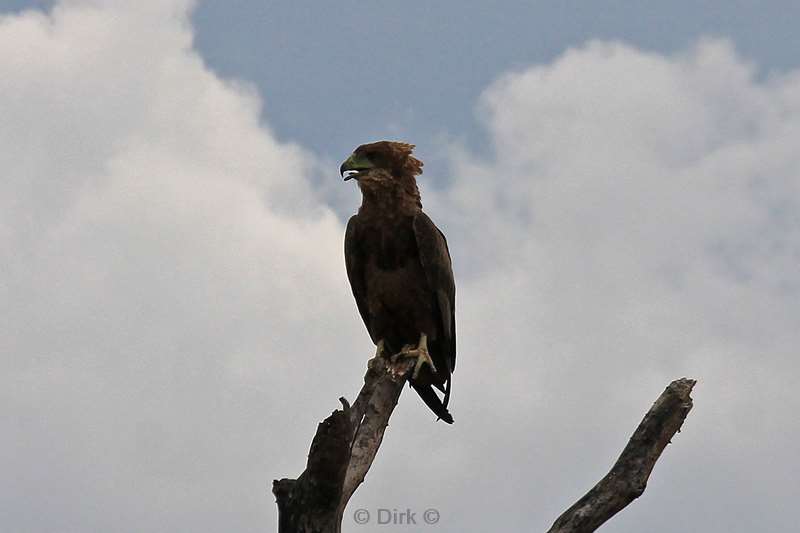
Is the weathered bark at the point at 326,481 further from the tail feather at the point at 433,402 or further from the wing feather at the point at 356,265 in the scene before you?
the wing feather at the point at 356,265

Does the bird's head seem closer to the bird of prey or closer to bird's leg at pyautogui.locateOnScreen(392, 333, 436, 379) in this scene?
the bird of prey

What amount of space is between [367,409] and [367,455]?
1.41 feet

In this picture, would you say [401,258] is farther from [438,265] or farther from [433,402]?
[433,402]

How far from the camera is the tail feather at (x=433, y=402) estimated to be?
10.6 metres

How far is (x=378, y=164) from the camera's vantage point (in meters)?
10.3

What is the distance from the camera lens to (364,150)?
10359mm

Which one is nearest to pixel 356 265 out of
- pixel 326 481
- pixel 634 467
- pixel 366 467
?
pixel 366 467

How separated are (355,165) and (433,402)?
8.44 feet

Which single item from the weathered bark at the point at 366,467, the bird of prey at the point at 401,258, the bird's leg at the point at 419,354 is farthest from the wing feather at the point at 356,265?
the weathered bark at the point at 366,467

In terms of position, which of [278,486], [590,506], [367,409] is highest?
[367,409]

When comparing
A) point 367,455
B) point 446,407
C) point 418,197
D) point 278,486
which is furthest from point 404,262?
point 278,486

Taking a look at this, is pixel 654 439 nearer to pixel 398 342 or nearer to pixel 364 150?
pixel 398 342

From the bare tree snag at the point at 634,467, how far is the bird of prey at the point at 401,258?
9.20ft

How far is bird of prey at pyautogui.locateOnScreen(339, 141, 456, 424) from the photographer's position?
1024cm
